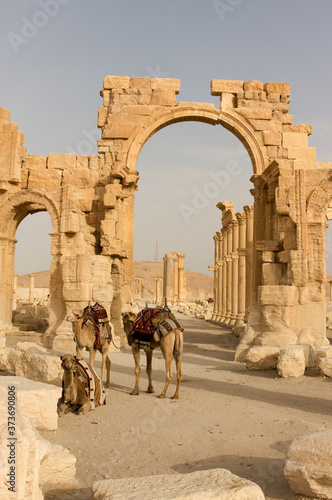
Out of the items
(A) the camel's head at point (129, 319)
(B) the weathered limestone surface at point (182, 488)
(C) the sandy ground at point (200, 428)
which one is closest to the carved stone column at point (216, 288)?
(C) the sandy ground at point (200, 428)

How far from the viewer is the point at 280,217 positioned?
9.92 m

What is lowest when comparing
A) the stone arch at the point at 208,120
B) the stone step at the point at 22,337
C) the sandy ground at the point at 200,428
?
the sandy ground at the point at 200,428

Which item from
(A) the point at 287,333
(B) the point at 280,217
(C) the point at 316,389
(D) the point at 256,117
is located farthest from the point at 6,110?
(C) the point at 316,389

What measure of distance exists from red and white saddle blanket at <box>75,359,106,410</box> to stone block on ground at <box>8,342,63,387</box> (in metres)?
0.83

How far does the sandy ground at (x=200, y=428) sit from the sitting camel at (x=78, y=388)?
13 centimetres

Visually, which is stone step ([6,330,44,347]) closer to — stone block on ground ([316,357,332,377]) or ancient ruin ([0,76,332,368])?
ancient ruin ([0,76,332,368])

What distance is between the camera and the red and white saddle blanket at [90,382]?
5.63m

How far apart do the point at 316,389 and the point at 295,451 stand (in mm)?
3823

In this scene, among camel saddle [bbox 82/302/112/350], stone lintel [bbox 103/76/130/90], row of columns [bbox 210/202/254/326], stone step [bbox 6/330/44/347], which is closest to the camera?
camel saddle [bbox 82/302/112/350]

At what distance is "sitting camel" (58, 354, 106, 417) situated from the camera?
5.45m

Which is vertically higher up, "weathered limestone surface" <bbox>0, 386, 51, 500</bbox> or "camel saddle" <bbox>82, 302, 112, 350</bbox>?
"camel saddle" <bbox>82, 302, 112, 350</bbox>

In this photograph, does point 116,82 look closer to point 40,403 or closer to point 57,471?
point 40,403

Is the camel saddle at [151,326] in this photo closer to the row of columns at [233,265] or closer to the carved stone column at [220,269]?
the row of columns at [233,265]

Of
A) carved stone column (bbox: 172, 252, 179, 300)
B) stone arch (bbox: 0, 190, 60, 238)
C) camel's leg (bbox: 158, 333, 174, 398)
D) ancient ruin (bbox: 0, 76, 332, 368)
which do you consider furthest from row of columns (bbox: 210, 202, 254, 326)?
carved stone column (bbox: 172, 252, 179, 300)
